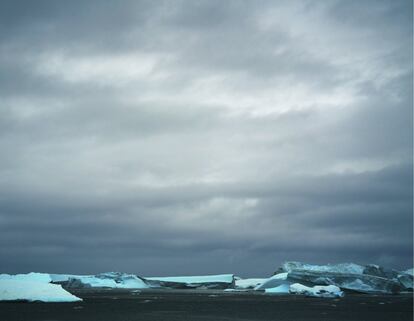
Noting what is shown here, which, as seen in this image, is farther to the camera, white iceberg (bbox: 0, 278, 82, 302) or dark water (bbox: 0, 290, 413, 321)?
white iceberg (bbox: 0, 278, 82, 302)

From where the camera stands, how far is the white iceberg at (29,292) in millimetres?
40438

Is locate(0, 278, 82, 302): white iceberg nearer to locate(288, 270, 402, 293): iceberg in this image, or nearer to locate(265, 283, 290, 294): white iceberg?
locate(288, 270, 402, 293): iceberg

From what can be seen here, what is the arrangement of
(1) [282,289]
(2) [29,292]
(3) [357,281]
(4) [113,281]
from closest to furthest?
(2) [29,292] → (3) [357,281] → (1) [282,289] → (4) [113,281]

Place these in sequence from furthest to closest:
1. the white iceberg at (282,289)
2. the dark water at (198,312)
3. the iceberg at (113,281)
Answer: the iceberg at (113,281) < the white iceberg at (282,289) < the dark water at (198,312)

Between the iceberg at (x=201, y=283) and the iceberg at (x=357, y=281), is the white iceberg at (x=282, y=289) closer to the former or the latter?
the iceberg at (x=357, y=281)

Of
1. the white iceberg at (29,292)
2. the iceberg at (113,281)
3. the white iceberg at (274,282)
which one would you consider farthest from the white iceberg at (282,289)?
the white iceberg at (29,292)

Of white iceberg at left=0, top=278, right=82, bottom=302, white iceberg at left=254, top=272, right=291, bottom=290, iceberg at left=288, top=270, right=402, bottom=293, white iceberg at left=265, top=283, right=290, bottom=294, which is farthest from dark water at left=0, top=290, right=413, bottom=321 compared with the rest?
white iceberg at left=254, top=272, right=291, bottom=290

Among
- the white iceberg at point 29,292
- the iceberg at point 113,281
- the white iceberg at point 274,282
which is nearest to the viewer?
the white iceberg at point 29,292

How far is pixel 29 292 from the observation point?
133 feet

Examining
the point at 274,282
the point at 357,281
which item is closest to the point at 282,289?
the point at 274,282

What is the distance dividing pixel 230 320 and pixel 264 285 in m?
71.5

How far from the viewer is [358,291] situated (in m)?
75.6

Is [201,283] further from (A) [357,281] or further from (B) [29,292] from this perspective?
(B) [29,292]

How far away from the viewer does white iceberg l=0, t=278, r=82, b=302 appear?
40438mm
